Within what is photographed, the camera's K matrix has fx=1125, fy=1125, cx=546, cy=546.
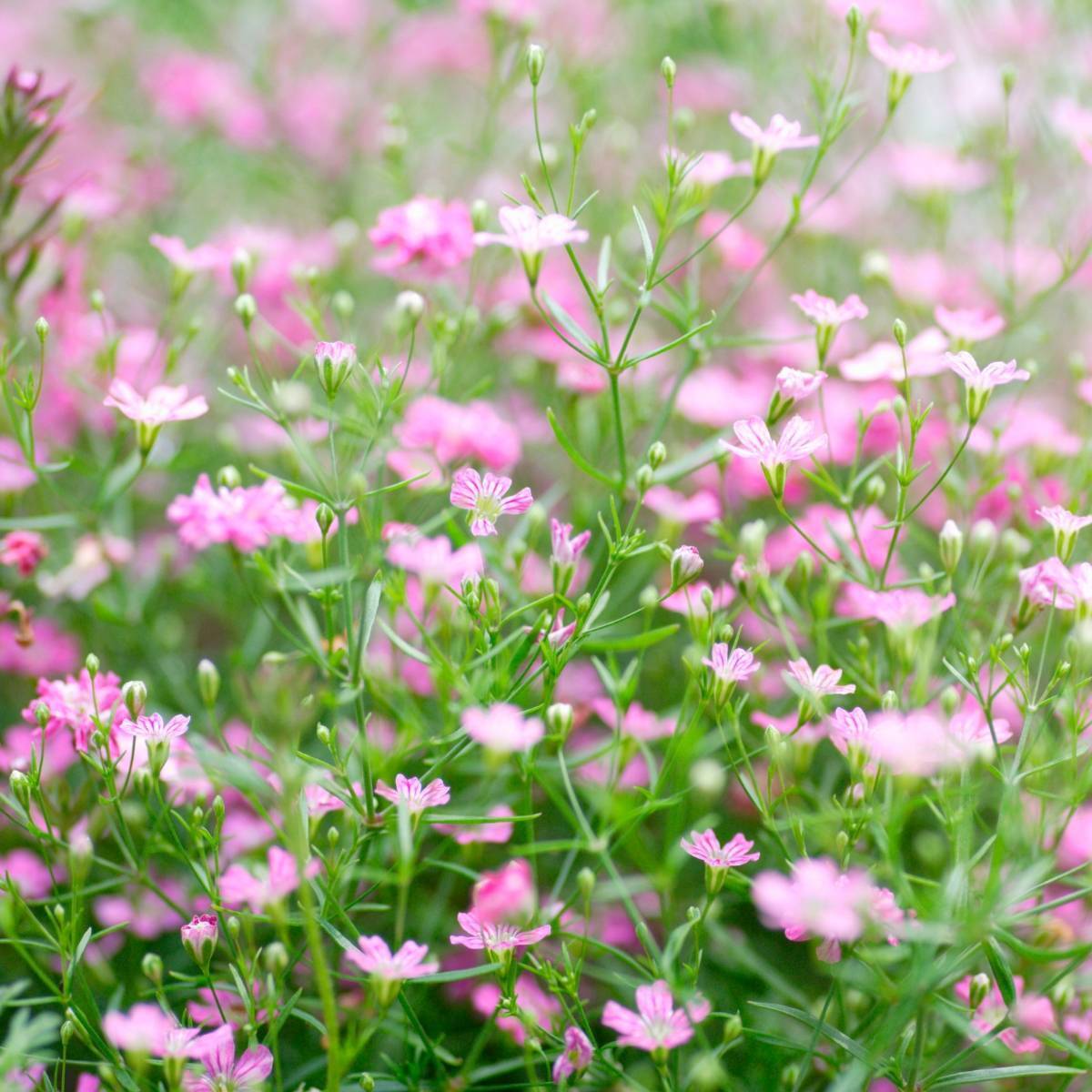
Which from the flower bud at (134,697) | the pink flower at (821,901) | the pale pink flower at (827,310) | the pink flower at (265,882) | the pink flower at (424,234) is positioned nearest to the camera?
the pink flower at (821,901)

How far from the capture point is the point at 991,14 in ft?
6.08

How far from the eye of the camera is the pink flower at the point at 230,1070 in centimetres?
83

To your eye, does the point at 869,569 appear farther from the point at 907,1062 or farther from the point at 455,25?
the point at 455,25

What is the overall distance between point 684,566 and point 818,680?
136 mm

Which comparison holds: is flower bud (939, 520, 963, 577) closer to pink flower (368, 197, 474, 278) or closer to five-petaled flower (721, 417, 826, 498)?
five-petaled flower (721, 417, 826, 498)

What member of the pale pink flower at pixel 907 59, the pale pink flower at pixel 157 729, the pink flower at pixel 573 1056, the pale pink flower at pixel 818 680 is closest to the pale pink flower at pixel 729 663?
the pale pink flower at pixel 818 680

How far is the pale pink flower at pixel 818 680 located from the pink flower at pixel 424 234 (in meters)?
0.53

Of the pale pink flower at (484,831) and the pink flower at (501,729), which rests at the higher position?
the pink flower at (501,729)

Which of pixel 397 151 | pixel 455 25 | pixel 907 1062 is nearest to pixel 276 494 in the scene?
pixel 397 151

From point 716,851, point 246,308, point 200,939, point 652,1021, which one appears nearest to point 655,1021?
point 652,1021

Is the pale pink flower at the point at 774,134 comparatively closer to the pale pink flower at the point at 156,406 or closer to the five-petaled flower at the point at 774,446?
the five-petaled flower at the point at 774,446

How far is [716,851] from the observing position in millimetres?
864

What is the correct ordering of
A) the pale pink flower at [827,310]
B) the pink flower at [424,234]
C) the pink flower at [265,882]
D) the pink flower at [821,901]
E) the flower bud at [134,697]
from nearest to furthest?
the pink flower at [821,901] → the pink flower at [265,882] → the flower bud at [134,697] → the pale pink flower at [827,310] → the pink flower at [424,234]

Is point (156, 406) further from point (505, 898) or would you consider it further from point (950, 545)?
point (950, 545)
